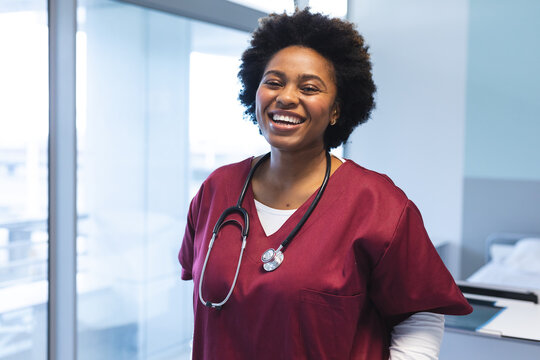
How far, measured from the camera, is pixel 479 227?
2.34m

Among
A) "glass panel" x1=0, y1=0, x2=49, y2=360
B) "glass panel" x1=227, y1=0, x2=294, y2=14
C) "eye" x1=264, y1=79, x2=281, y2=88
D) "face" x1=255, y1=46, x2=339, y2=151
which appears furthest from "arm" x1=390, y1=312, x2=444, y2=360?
"glass panel" x1=227, y1=0, x2=294, y2=14

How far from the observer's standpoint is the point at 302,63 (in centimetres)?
97

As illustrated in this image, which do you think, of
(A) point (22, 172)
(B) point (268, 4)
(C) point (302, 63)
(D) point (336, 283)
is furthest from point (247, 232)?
(B) point (268, 4)

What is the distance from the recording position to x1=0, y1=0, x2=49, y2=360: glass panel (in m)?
1.44

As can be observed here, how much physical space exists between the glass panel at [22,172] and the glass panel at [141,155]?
0.45ft

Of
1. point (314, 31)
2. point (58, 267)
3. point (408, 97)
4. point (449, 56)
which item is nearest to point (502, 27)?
point (449, 56)

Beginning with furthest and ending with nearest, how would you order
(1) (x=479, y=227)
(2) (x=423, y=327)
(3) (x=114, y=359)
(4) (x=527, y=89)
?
(1) (x=479, y=227) < (4) (x=527, y=89) < (3) (x=114, y=359) < (2) (x=423, y=327)

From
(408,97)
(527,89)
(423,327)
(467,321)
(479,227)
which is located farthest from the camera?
(408,97)

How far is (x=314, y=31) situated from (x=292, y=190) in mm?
287

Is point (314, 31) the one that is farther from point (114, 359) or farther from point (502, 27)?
point (502, 27)

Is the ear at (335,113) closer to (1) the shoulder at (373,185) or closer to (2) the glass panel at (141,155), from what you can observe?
(1) the shoulder at (373,185)

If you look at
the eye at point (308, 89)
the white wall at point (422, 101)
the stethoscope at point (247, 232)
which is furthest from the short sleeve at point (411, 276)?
the white wall at point (422, 101)

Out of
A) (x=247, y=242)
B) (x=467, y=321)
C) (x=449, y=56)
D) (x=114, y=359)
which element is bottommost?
(x=114, y=359)

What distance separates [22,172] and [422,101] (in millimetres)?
1691
